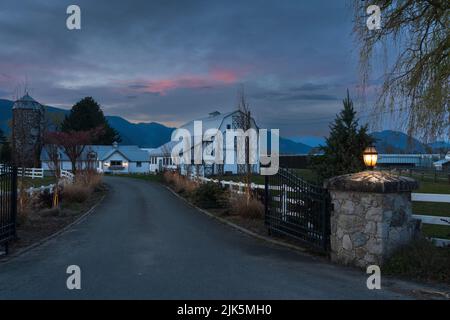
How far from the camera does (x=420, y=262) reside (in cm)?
723

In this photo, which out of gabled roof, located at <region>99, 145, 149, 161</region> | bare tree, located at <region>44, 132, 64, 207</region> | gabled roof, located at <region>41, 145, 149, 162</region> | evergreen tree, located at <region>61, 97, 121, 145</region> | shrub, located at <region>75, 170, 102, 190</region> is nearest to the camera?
bare tree, located at <region>44, 132, 64, 207</region>

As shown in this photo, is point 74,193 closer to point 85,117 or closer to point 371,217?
point 371,217

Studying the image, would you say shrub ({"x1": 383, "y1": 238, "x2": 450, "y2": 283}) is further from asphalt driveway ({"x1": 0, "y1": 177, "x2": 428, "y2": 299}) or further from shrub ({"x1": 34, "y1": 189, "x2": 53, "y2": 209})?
shrub ({"x1": 34, "y1": 189, "x2": 53, "y2": 209})

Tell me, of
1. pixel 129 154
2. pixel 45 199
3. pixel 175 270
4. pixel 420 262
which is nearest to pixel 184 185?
pixel 45 199

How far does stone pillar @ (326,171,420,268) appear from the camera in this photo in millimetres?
7512

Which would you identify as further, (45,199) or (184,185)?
(184,185)

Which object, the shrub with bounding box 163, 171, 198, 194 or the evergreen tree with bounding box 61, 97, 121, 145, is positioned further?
the evergreen tree with bounding box 61, 97, 121, 145

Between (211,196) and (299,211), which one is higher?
(299,211)

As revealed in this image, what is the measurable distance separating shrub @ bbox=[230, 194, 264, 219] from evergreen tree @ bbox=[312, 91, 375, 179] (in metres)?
4.29

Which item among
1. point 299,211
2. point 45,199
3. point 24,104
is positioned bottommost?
point 45,199

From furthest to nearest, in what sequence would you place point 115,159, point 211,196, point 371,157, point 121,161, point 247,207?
1. point 121,161
2. point 115,159
3. point 211,196
4. point 247,207
5. point 371,157

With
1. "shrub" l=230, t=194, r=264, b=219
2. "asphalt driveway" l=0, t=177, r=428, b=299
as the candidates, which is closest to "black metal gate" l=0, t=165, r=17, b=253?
"asphalt driveway" l=0, t=177, r=428, b=299

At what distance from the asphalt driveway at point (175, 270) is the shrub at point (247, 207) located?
6.97ft

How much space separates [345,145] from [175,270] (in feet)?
16.8
